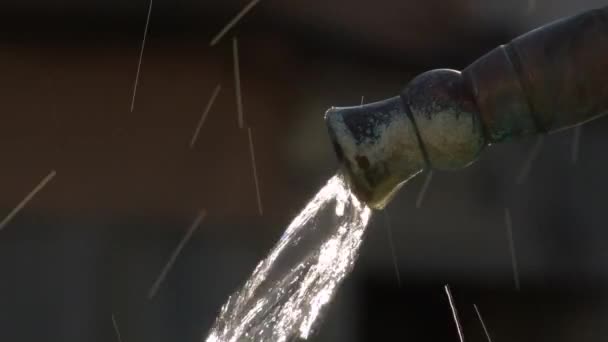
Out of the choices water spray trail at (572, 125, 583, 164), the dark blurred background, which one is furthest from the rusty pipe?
water spray trail at (572, 125, 583, 164)

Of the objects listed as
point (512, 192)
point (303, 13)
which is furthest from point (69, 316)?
point (512, 192)

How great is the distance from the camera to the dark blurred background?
301 centimetres

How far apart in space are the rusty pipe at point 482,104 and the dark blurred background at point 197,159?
2.16 m

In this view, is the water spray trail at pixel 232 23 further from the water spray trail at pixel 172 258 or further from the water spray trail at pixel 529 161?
the water spray trail at pixel 529 161

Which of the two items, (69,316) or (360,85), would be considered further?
(360,85)

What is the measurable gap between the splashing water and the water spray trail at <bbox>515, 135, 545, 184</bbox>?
8.68ft

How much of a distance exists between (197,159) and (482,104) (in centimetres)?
226

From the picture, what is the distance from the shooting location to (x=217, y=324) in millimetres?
1286

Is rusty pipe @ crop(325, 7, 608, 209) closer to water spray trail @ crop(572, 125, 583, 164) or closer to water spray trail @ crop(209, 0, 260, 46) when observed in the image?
water spray trail @ crop(209, 0, 260, 46)

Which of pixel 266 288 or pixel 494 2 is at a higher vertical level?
pixel 266 288

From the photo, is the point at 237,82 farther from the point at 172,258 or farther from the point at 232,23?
the point at 172,258

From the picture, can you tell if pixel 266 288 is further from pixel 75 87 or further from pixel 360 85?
pixel 360 85

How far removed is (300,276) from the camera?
123cm

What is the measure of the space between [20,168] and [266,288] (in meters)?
1.88
